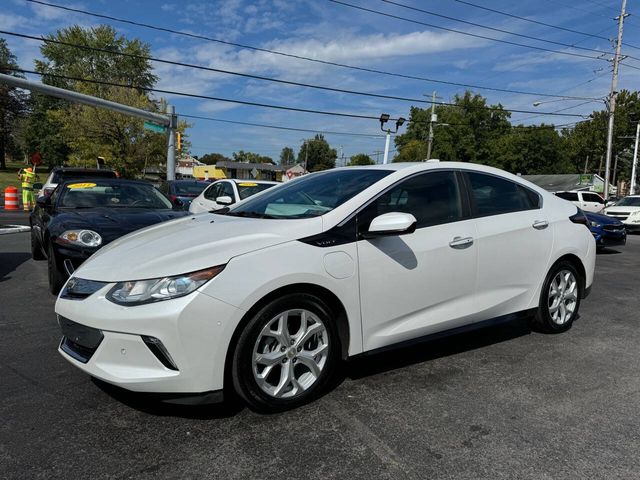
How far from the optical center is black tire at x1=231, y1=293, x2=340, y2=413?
2809mm

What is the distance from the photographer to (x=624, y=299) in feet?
21.4

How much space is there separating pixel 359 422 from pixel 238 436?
71cm

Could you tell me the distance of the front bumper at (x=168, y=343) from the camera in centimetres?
263

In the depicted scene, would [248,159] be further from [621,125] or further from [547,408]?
[547,408]

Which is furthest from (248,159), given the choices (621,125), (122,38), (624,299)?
(624,299)

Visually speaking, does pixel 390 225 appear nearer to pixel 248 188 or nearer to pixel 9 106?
pixel 248 188

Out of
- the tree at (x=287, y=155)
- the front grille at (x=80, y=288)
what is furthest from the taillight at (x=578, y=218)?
the tree at (x=287, y=155)

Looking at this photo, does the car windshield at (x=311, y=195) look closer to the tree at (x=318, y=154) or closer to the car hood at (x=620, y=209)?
the car hood at (x=620, y=209)

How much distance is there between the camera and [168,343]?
2.64 m

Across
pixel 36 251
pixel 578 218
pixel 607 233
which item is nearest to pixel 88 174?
pixel 36 251

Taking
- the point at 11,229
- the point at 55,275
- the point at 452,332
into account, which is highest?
the point at 55,275

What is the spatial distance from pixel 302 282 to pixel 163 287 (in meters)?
0.78

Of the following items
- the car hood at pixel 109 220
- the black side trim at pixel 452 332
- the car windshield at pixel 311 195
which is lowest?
the black side trim at pixel 452 332

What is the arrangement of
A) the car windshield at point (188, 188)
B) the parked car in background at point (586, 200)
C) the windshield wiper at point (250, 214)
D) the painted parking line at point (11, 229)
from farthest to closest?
the parked car in background at point (586, 200), the car windshield at point (188, 188), the painted parking line at point (11, 229), the windshield wiper at point (250, 214)
